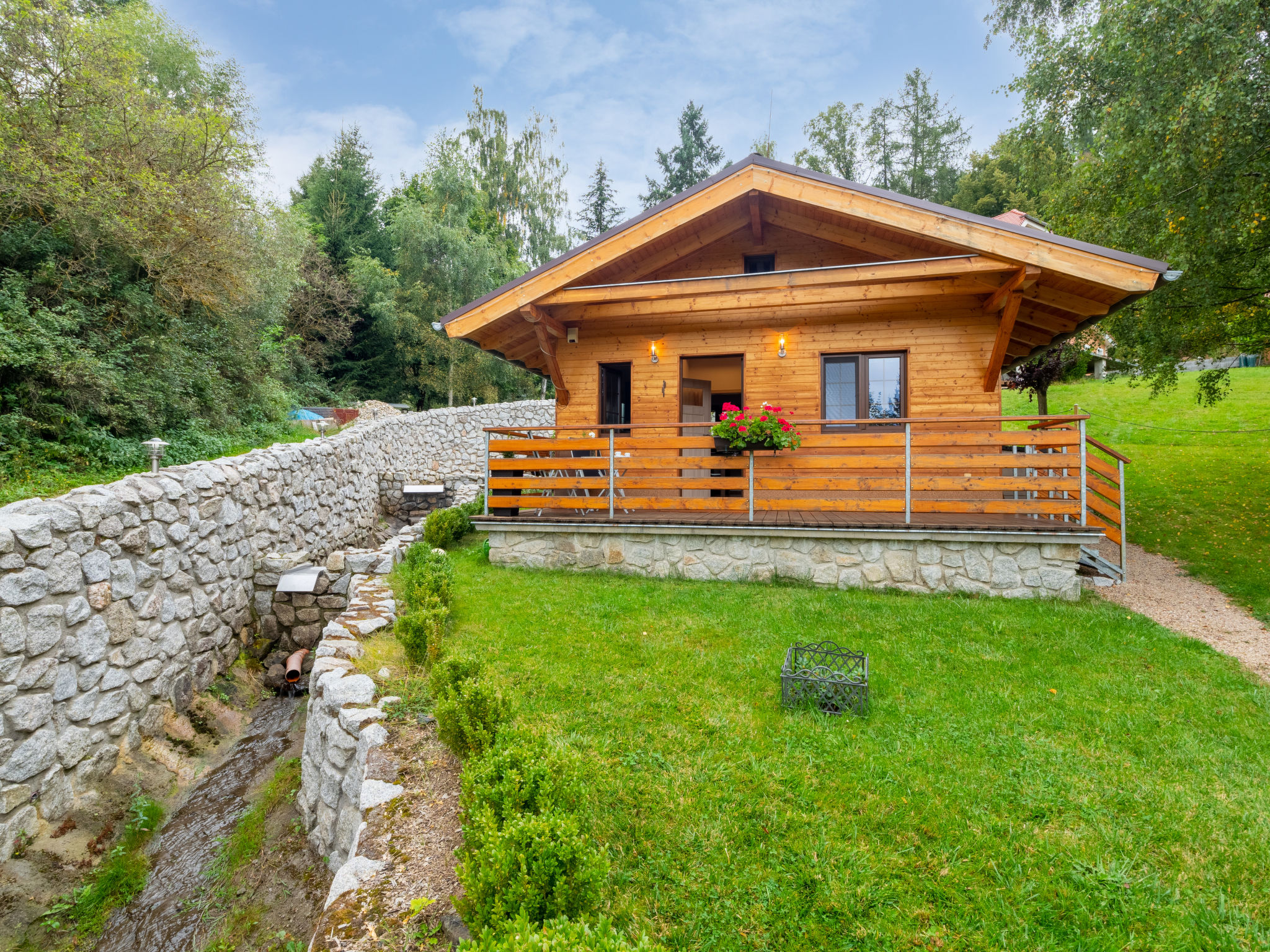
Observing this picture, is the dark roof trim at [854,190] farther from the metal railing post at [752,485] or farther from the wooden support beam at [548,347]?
the metal railing post at [752,485]

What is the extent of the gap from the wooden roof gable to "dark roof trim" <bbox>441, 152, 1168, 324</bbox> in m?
0.02

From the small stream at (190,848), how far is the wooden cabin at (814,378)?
131 inches

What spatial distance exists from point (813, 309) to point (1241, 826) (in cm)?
693

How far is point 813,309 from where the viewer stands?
8.26 meters

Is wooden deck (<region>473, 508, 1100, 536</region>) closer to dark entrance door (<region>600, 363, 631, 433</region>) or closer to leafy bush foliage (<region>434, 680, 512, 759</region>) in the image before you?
dark entrance door (<region>600, 363, 631, 433</region>)

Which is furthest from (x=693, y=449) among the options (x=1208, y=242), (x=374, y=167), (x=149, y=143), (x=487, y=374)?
(x=374, y=167)

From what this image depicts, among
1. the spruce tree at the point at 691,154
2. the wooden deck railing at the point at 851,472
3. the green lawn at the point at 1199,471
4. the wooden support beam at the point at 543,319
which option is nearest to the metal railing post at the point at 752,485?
the wooden deck railing at the point at 851,472

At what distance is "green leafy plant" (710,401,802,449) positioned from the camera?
23.2 ft

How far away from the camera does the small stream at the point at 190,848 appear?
3.21m

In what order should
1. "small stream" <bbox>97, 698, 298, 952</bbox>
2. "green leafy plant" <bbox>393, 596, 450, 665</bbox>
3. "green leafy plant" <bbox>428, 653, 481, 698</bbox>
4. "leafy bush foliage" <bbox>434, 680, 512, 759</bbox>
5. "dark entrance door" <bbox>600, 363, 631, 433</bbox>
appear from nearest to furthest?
"leafy bush foliage" <bbox>434, 680, 512, 759</bbox>
"small stream" <bbox>97, 698, 298, 952</bbox>
"green leafy plant" <bbox>428, 653, 481, 698</bbox>
"green leafy plant" <bbox>393, 596, 450, 665</bbox>
"dark entrance door" <bbox>600, 363, 631, 433</bbox>

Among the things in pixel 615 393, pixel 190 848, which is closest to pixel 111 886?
pixel 190 848

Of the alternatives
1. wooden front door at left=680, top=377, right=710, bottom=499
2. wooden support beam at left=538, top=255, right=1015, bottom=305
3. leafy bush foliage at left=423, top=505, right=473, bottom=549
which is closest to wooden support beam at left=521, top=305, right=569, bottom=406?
wooden support beam at left=538, top=255, right=1015, bottom=305

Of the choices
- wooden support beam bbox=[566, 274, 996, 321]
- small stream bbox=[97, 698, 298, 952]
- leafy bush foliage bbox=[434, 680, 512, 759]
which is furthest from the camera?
wooden support beam bbox=[566, 274, 996, 321]

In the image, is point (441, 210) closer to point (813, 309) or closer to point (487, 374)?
point (487, 374)
